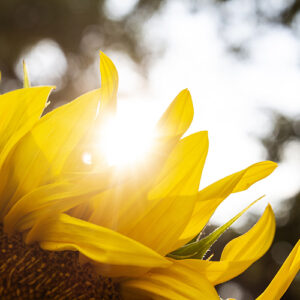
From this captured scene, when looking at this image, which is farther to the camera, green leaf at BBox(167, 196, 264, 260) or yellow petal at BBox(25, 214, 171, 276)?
green leaf at BBox(167, 196, 264, 260)

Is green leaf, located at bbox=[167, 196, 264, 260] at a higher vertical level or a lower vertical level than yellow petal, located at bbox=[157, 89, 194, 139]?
lower

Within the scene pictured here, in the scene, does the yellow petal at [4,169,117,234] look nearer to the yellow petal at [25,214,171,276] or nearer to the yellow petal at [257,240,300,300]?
the yellow petal at [25,214,171,276]

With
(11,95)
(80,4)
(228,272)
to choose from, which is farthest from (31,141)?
(80,4)

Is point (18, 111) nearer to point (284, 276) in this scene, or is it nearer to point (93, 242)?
point (93, 242)

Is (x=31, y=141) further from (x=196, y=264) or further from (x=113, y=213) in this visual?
(x=196, y=264)

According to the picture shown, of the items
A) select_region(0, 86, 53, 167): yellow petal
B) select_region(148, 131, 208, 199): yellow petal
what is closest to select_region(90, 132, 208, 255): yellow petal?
select_region(148, 131, 208, 199): yellow petal

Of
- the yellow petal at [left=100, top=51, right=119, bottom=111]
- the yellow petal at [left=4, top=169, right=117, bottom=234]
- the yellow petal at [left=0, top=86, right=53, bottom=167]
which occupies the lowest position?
the yellow petal at [left=4, top=169, right=117, bottom=234]
